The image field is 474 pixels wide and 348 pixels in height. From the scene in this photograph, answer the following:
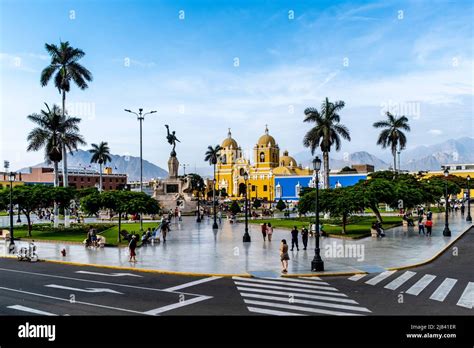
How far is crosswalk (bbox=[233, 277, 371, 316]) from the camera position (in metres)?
12.9

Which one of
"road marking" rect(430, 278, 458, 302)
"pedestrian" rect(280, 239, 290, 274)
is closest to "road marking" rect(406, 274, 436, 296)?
"road marking" rect(430, 278, 458, 302)

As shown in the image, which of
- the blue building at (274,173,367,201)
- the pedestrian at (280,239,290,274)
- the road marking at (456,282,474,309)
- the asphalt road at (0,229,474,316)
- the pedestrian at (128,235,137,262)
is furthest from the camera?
the blue building at (274,173,367,201)

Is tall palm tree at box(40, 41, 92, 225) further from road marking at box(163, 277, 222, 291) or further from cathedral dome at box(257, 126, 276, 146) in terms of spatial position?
cathedral dome at box(257, 126, 276, 146)

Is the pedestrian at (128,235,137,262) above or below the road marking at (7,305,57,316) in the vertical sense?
above

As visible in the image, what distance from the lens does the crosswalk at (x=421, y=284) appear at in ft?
47.1

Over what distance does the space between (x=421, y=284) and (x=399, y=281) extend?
0.82m

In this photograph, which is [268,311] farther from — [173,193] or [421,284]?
[173,193]

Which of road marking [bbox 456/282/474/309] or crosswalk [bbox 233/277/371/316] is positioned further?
road marking [bbox 456/282/474/309]

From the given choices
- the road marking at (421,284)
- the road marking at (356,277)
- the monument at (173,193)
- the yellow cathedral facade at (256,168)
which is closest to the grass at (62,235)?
the road marking at (356,277)

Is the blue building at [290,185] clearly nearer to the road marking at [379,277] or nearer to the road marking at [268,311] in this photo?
the road marking at [379,277]

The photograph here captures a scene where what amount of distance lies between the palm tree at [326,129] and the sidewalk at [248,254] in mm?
19534

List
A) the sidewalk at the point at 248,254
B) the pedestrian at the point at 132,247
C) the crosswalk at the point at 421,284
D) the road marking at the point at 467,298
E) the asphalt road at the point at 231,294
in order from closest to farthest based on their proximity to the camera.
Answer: the asphalt road at the point at 231,294 → the road marking at the point at 467,298 → the crosswalk at the point at 421,284 → the sidewalk at the point at 248,254 → the pedestrian at the point at 132,247

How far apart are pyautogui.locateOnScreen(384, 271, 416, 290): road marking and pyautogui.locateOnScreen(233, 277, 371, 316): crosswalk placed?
79.3 inches
